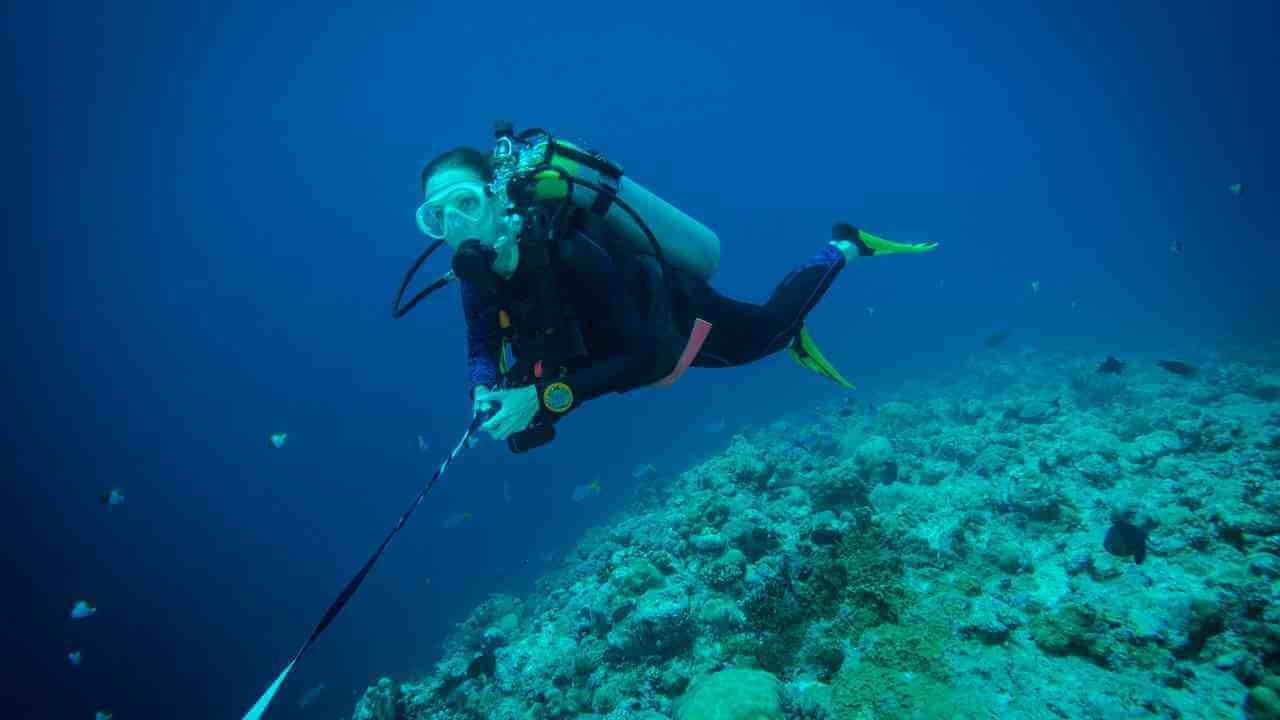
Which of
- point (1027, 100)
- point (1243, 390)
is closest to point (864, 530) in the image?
point (1243, 390)

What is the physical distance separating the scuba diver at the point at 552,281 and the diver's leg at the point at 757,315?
0.22 feet

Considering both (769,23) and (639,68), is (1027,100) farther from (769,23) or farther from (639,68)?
(639,68)

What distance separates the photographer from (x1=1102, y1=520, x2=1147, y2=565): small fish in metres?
4.23

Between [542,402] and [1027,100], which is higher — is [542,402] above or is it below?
below

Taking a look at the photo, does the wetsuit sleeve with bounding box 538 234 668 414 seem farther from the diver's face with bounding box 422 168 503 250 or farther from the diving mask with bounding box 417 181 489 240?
the diving mask with bounding box 417 181 489 240

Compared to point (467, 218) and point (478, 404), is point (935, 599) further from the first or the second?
point (467, 218)

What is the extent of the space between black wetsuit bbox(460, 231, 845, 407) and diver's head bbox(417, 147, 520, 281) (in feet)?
0.67

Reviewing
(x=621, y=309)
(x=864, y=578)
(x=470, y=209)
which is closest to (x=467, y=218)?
(x=470, y=209)

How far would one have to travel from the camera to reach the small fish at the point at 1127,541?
423 centimetres

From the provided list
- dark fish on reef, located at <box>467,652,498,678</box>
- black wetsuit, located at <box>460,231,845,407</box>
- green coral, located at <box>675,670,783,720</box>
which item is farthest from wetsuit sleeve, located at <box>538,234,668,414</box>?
dark fish on reef, located at <box>467,652,498,678</box>

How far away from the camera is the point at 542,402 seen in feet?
9.68

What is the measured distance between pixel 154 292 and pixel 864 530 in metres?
110

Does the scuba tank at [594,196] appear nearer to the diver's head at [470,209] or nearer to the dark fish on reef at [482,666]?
the diver's head at [470,209]

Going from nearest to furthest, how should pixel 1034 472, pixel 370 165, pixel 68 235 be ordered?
pixel 1034 472 → pixel 68 235 → pixel 370 165
